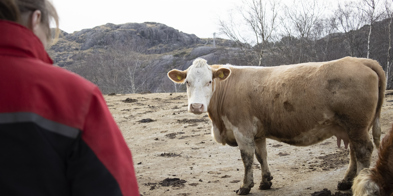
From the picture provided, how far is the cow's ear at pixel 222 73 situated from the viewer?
5.21 meters

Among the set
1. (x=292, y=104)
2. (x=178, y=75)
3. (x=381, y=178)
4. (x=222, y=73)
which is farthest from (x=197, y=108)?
(x=381, y=178)

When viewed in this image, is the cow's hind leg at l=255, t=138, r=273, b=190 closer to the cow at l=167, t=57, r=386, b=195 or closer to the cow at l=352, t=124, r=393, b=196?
the cow at l=167, t=57, r=386, b=195

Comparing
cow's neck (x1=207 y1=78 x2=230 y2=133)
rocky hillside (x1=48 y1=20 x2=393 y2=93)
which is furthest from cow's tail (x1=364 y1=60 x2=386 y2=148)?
rocky hillside (x1=48 y1=20 x2=393 y2=93)

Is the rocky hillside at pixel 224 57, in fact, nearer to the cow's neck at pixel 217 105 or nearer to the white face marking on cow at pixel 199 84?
the cow's neck at pixel 217 105

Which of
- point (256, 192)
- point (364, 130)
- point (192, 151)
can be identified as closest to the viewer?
point (364, 130)

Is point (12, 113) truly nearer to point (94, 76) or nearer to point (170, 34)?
point (94, 76)

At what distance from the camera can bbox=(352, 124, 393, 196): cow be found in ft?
9.36

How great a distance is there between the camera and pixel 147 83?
40.4 metres

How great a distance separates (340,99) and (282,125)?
87 cm

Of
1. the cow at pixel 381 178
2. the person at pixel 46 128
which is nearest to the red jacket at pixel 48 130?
the person at pixel 46 128

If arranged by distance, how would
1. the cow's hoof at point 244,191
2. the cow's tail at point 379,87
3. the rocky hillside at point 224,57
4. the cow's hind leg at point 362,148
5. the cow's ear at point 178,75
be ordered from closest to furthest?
the cow's hind leg at point 362,148 → the cow's tail at point 379,87 → the cow's hoof at point 244,191 → the cow's ear at point 178,75 → the rocky hillside at point 224,57

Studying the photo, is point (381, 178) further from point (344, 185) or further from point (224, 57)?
point (224, 57)

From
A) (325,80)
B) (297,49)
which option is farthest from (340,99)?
(297,49)

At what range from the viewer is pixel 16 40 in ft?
3.30
